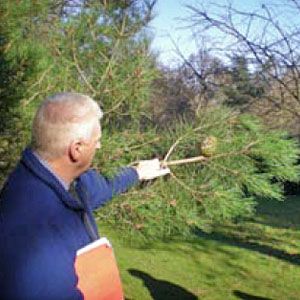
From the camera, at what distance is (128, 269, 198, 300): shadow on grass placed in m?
6.40

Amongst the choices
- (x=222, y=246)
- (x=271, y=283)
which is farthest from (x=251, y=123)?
(x=222, y=246)

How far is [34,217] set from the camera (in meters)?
1.09

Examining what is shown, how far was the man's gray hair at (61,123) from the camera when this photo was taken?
3.73ft

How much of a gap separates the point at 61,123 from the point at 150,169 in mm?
828

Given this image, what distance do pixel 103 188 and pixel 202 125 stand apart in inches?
19.2

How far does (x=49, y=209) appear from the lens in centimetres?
112

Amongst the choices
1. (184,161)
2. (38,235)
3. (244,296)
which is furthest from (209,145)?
(244,296)

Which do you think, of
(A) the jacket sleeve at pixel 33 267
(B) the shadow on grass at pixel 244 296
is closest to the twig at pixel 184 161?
(A) the jacket sleeve at pixel 33 267

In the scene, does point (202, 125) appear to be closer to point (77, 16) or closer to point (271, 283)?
point (77, 16)

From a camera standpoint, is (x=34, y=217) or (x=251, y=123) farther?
(x=251, y=123)

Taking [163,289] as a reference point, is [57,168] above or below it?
above

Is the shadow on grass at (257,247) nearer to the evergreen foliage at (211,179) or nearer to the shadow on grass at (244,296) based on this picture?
the shadow on grass at (244,296)

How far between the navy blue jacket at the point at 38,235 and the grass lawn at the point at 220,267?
4305 millimetres

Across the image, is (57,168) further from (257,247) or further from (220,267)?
(257,247)
